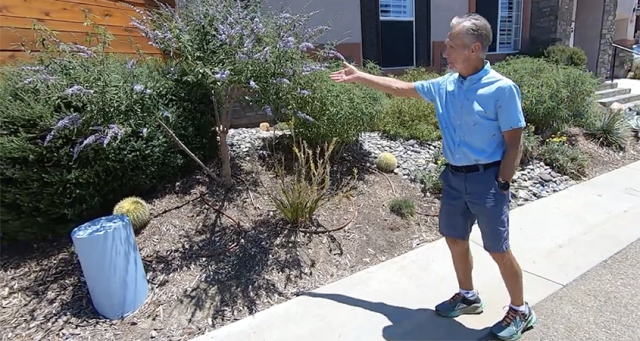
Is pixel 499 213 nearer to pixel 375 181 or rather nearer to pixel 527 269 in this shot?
pixel 527 269

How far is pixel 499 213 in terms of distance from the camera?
2273 mm

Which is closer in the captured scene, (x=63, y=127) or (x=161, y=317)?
(x=161, y=317)

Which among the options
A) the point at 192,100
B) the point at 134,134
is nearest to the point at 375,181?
the point at 192,100

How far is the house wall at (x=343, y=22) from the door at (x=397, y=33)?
2.66 ft

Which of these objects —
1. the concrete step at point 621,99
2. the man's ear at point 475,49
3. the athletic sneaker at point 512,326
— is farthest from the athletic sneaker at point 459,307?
the concrete step at point 621,99

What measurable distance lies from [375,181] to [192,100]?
Answer: 2.17m

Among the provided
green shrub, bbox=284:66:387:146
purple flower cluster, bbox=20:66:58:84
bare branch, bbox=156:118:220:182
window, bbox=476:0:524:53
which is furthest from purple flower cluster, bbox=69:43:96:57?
window, bbox=476:0:524:53

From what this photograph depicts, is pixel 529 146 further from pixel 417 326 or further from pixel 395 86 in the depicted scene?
pixel 417 326

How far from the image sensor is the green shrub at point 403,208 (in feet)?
13.4

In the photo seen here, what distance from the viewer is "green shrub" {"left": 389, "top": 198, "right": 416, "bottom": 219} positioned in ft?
13.4

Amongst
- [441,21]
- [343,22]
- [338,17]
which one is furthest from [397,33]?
[338,17]

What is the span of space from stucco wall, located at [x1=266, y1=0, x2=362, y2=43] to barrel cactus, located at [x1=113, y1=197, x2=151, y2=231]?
5.11 meters

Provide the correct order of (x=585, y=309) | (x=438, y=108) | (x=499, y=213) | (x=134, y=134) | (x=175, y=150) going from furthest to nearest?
(x=175, y=150) < (x=134, y=134) < (x=585, y=309) < (x=438, y=108) < (x=499, y=213)

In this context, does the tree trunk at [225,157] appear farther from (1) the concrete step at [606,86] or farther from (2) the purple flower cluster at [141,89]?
(1) the concrete step at [606,86]
